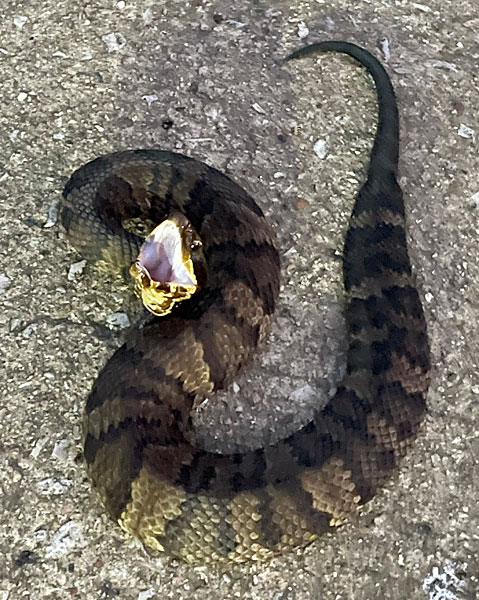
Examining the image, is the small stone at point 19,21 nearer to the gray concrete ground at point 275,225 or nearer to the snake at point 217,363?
the gray concrete ground at point 275,225

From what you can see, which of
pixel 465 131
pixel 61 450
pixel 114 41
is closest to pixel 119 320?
pixel 61 450

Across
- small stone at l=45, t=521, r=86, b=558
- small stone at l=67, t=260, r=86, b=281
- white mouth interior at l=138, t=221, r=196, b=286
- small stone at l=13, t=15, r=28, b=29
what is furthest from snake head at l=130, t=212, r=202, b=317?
small stone at l=13, t=15, r=28, b=29

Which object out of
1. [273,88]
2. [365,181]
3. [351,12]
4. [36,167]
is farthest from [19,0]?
[365,181]

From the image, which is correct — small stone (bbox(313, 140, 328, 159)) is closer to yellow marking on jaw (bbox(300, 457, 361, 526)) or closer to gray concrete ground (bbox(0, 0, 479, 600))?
gray concrete ground (bbox(0, 0, 479, 600))

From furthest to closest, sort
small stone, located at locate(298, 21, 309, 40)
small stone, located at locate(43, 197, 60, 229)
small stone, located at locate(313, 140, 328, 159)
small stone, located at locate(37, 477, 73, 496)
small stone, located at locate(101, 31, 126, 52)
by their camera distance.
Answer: small stone, located at locate(298, 21, 309, 40), small stone, located at locate(101, 31, 126, 52), small stone, located at locate(313, 140, 328, 159), small stone, located at locate(43, 197, 60, 229), small stone, located at locate(37, 477, 73, 496)

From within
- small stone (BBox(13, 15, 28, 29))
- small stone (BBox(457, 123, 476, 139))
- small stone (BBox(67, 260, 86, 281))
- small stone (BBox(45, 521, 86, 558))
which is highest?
small stone (BBox(13, 15, 28, 29))

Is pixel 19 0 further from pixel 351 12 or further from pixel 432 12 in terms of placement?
pixel 432 12

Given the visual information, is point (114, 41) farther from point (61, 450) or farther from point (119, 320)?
point (61, 450)
